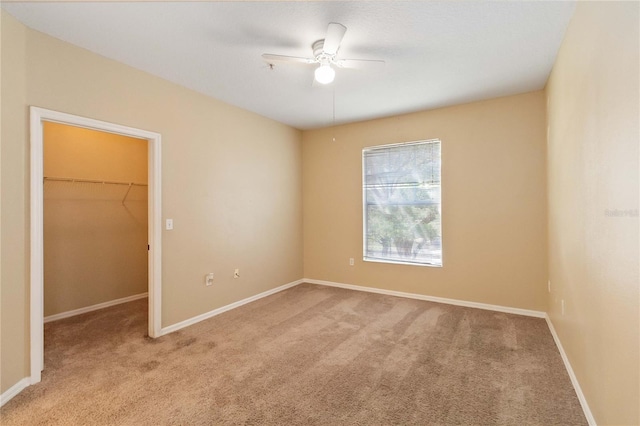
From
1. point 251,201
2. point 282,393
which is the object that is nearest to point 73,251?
point 251,201

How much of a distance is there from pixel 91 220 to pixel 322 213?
11.0ft

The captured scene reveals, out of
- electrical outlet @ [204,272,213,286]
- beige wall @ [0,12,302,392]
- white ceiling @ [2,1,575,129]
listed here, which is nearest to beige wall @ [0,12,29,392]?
beige wall @ [0,12,302,392]

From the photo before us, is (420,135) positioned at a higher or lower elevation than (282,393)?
higher

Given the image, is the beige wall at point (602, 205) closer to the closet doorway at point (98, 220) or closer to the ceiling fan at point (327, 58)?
the ceiling fan at point (327, 58)

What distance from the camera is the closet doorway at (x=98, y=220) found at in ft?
10.3

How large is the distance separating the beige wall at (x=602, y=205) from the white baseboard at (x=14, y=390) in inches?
139

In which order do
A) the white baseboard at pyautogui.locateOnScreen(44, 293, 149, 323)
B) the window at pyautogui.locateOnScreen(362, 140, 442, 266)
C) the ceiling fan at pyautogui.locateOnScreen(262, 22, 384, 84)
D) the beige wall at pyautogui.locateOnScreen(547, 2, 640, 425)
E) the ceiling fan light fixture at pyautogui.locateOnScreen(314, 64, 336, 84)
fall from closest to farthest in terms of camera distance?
the beige wall at pyautogui.locateOnScreen(547, 2, 640, 425) < the ceiling fan at pyautogui.locateOnScreen(262, 22, 384, 84) < the ceiling fan light fixture at pyautogui.locateOnScreen(314, 64, 336, 84) < the white baseboard at pyautogui.locateOnScreen(44, 293, 149, 323) < the window at pyautogui.locateOnScreen(362, 140, 442, 266)

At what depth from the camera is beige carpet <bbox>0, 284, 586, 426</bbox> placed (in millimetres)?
1900

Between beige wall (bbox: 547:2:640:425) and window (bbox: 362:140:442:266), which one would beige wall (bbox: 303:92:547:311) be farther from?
beige wall (bbox: 547:2:640:425)

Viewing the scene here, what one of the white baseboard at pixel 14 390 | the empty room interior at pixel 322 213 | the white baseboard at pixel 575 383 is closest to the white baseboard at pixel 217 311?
the empty room interior at pixel 322 213

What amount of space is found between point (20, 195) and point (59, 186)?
1.88 m

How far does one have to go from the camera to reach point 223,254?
3902 mm

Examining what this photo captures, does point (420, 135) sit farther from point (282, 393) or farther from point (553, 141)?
point (282, 393)

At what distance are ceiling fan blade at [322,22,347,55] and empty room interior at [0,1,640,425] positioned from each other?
3 cm
